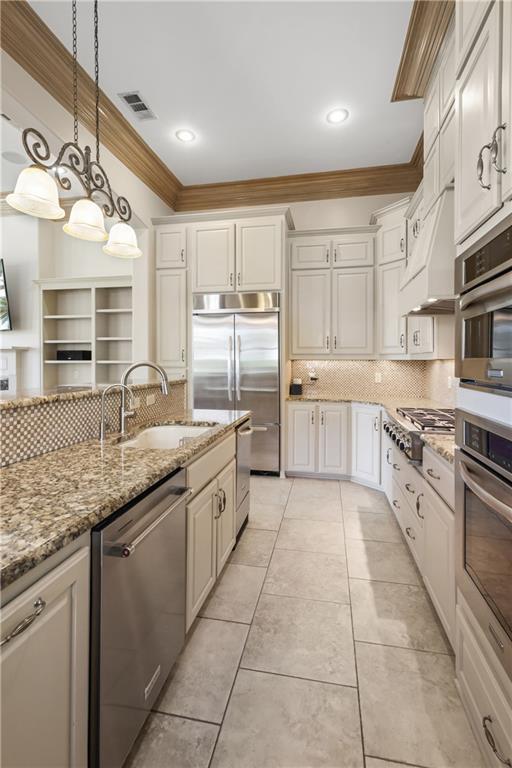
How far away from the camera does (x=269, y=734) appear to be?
4.05ft

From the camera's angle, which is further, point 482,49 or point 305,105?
point 305,105

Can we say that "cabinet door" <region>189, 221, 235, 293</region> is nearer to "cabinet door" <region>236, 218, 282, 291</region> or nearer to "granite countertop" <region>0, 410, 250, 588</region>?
"cabinet door" <region>236, 218, 282, 291</region>

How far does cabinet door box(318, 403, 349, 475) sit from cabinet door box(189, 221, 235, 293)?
1.79 meters

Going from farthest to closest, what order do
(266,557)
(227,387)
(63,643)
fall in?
(227,387) < (266,557) < (63,643)

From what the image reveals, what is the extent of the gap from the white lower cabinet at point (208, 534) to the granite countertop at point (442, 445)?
3.66 ft

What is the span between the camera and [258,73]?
271 cm

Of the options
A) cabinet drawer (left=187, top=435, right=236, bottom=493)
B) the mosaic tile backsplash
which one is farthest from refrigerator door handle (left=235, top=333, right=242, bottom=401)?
cabinet drawer (left=187, top=435, right=236, bottom=493)

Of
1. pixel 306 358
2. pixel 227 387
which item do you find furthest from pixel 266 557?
pixel 306 358

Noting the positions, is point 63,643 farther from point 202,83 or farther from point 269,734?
point 202,83

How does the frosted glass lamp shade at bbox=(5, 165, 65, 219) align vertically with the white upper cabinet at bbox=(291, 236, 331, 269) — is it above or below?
below

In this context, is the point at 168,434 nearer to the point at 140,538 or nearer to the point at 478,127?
the point at 140,538

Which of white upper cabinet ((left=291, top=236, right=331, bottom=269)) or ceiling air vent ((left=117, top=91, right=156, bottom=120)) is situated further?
white upper cabinet ((left=291, top=236, right=331, bottom=269))

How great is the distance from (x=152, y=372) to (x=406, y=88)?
3.61 meters

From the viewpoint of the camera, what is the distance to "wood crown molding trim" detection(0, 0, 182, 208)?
223 centimetres
